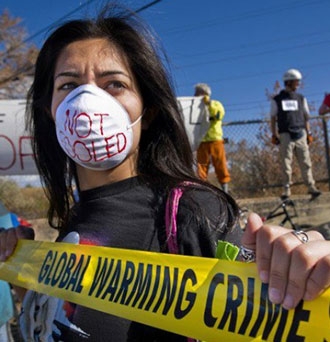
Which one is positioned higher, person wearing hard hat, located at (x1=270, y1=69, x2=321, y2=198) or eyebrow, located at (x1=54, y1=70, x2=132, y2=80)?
eyebrow, located at (x1=54, y1=70, x2=132, y2=80)

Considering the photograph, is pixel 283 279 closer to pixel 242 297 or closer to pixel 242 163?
pixel 242 297

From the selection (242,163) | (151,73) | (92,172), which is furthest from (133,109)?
(242,163)

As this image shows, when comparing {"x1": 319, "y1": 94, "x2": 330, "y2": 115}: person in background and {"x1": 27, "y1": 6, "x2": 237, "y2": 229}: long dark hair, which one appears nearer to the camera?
{"x1": 27, "y1": 6, "x2": 237, "y2": 229}: long dark hair

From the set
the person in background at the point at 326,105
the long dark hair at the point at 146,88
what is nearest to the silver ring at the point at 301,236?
the long dark hair at the point at 146,88

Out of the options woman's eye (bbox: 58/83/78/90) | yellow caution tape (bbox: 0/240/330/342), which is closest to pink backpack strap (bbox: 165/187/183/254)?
yellow caution tape (bbox: 0/240/330/342)

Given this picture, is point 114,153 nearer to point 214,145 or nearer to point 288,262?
point 288,262

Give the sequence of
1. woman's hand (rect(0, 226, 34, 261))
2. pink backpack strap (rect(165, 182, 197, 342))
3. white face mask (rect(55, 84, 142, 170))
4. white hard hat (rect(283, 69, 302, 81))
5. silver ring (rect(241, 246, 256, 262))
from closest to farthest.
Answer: silver ring (rect(241, 246, 256, 262)), pink backpack strap (rect(165, 182, 197, 342)), white face mask (rect(55, 84, 142, 170)), woman's hand (rect(0, 226, 34, 261)), white hard hat (rect(283, 69, 302, 81))

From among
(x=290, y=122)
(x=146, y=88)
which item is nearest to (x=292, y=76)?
(x=290, y=122)

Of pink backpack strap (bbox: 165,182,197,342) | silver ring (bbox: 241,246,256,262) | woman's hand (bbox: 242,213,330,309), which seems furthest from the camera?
pink backpack strap (bbox: 165,182,197,342)

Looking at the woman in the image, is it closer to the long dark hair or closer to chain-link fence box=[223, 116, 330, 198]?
the long dark hair

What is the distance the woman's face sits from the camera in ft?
4.75

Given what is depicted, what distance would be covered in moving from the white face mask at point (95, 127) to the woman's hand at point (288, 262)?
746 millimetres

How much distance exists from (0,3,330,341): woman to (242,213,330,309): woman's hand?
1.33 ft

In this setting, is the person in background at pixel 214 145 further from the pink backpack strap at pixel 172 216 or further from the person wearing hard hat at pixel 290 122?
the pink backpack strap at pixel 172 216
